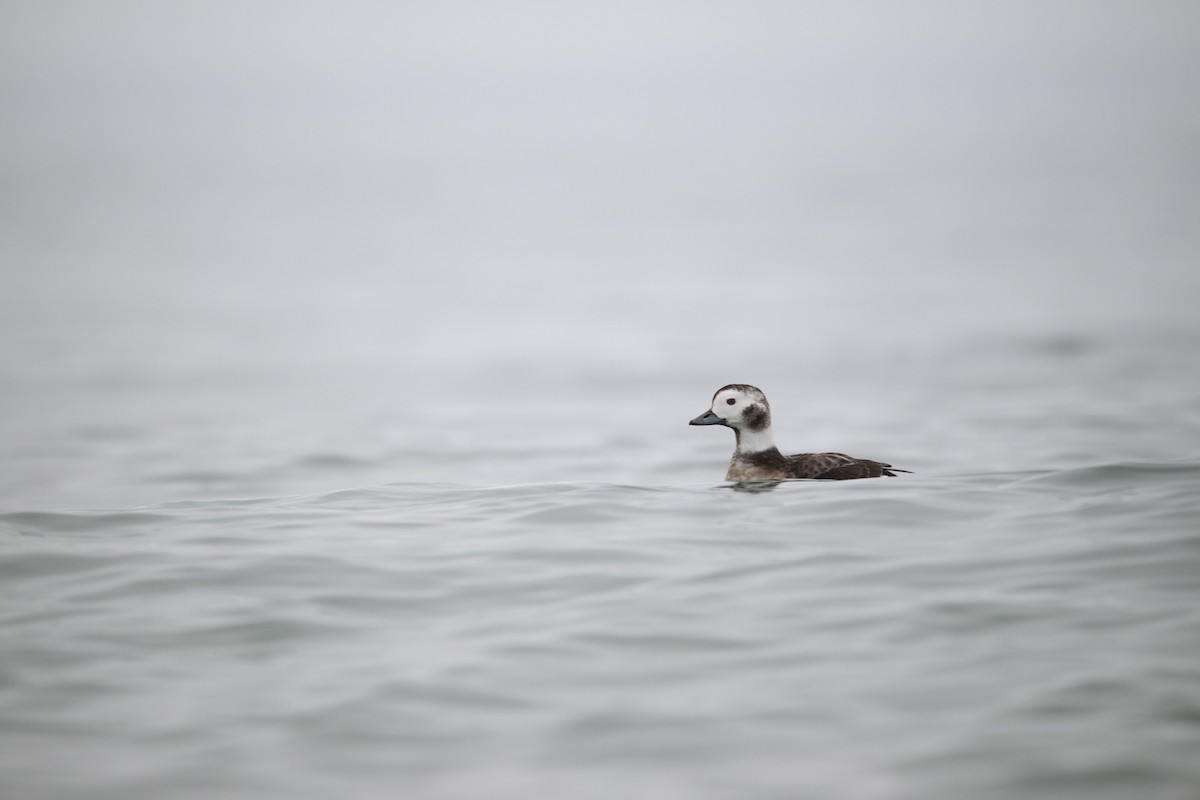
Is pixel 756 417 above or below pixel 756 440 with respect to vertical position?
above

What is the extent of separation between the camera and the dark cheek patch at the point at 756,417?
39.9 feet

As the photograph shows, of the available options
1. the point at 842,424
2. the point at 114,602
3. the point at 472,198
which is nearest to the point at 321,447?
the point at 842,424

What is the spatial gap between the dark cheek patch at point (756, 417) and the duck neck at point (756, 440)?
0.11 feet

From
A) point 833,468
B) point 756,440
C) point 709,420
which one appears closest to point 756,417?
point 756,440

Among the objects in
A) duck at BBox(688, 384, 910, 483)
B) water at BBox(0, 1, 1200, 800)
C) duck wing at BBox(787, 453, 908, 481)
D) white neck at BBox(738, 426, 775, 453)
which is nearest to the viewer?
water at BBox(0, 1, 1200, 800)

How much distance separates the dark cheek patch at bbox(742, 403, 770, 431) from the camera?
39.9ft

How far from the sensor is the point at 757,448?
12234 mm

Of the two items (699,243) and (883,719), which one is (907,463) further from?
(699,243)

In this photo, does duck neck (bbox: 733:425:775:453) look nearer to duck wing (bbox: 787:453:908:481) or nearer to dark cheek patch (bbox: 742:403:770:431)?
dark cheek patch (bbox: 742:403:770:431)

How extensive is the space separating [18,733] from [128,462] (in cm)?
1368

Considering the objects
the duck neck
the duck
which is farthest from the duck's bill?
the duck neck

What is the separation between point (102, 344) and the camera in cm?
3559

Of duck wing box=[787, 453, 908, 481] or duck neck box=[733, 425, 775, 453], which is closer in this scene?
duck wing box=[787, 453, 908, 481]

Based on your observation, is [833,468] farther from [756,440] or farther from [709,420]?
[709,420]
